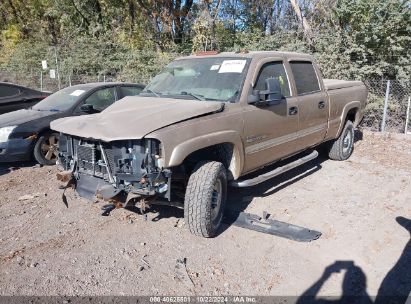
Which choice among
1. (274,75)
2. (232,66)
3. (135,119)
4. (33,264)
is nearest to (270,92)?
(232,66)

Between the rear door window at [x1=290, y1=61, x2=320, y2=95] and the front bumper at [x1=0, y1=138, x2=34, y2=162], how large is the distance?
4.65 metres

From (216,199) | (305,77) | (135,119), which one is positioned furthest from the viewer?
(305,77)

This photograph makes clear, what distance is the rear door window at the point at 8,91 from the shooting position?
29.2ft

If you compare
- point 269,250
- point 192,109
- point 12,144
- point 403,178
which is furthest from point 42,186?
point 403,178

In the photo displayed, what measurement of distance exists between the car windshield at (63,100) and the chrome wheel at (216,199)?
13.8ft

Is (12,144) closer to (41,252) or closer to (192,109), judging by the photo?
(41,252)

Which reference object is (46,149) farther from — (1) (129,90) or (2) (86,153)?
(2) (86,153)

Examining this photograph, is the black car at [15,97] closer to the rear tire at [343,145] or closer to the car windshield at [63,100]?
the car windshield at [63,100]

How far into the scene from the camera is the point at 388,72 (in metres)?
10.1

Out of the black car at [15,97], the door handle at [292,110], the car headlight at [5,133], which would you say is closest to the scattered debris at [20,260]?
the car headlight at [5,133]

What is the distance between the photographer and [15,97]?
29.5 ft

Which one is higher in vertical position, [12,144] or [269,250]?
[12,144]

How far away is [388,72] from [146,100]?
25.6 ft

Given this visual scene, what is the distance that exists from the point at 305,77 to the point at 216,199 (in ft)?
8.94
